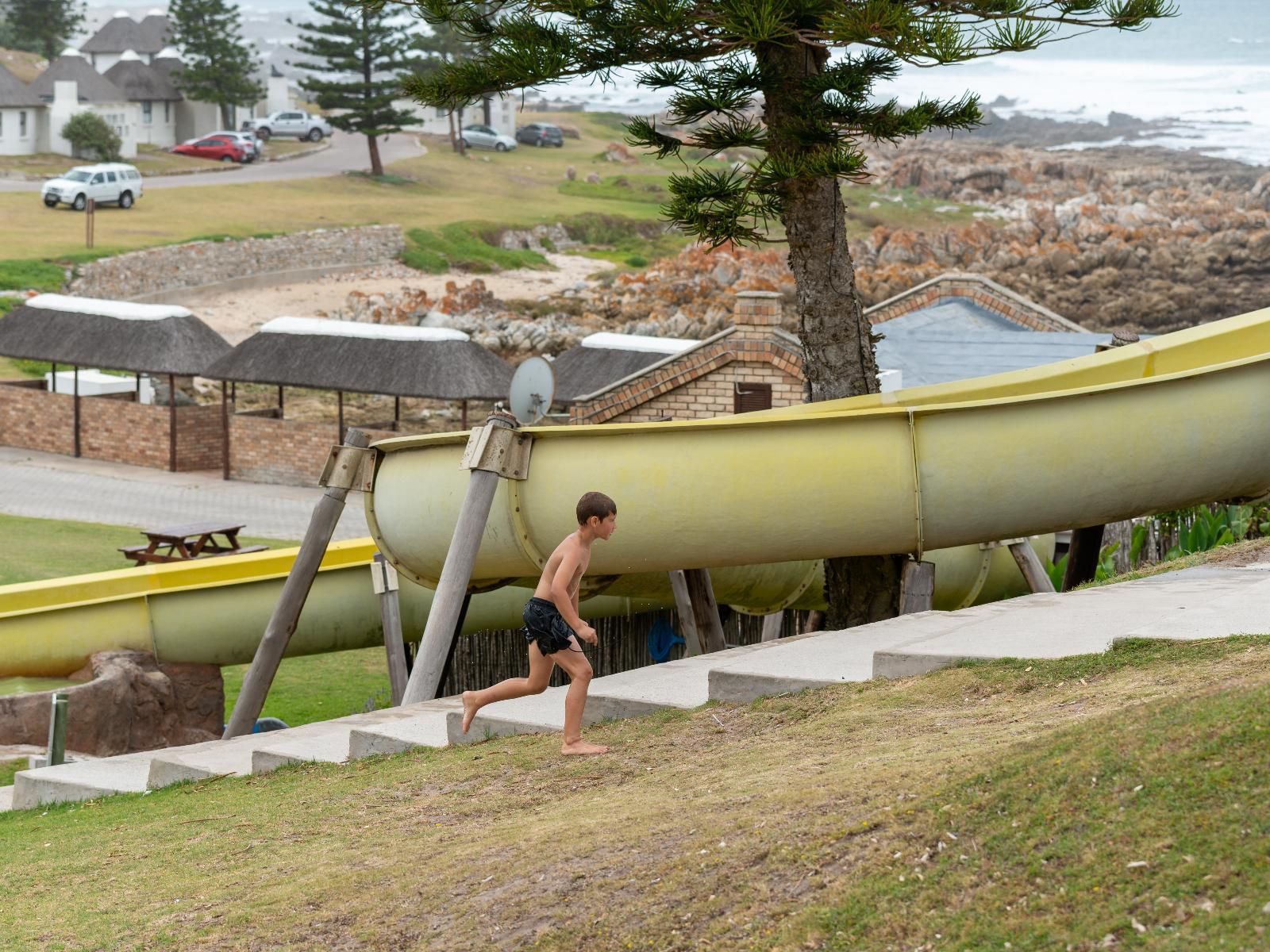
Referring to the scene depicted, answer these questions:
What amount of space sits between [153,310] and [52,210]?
27.1m

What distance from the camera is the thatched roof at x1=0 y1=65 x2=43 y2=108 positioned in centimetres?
6462

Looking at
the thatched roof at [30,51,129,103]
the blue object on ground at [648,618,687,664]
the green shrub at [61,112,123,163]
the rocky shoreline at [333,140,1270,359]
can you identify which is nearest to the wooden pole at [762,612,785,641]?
the blue object on ground at [648,618,687,664]

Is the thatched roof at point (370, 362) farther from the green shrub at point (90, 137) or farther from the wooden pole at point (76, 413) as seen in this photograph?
the green shrub at point (90, 137)

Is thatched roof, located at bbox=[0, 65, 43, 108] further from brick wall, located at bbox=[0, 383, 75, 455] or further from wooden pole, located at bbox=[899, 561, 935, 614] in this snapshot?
wooden pole, located at bbox=[899, 561, 935, 614]

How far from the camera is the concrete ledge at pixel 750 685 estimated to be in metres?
7.95

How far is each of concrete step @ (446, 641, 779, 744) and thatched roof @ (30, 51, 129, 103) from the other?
66.8 metres

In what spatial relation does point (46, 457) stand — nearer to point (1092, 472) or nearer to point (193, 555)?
point (193, 555)

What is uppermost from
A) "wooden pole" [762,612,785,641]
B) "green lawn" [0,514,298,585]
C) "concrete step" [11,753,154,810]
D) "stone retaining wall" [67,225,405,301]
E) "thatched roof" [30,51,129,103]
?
"thatched roof" [30,51,129,103]

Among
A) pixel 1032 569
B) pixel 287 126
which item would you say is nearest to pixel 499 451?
pixel 1032 569

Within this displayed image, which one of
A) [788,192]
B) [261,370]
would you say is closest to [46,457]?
[261,370]

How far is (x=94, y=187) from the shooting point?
56250 millimetres

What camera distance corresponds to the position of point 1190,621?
24.8 ft

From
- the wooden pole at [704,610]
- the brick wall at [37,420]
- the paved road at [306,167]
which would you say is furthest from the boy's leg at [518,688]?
the paved road at [306,167]

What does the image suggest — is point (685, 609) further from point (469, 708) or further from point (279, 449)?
point (279, 449)
